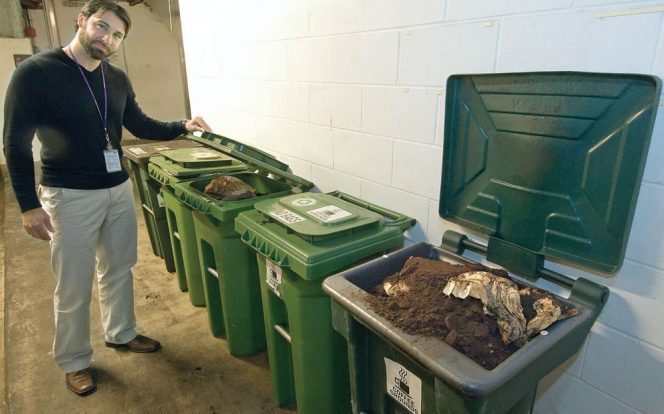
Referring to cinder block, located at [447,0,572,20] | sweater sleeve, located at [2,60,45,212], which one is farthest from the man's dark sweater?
cinder block, located at [447,0,572,20]

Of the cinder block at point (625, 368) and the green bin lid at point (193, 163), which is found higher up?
the green bin lid at point (193, 163)

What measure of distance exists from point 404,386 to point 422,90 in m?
1.03

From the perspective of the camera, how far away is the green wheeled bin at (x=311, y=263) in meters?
1.31

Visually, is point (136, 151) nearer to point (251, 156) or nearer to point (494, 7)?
point (251, 156)

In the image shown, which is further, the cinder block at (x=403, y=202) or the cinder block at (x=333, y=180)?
the cinder block at (x=333, y=180)

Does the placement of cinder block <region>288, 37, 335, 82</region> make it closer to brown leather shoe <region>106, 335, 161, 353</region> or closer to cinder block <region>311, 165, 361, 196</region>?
cinder block <region>311, 165, 361, 196</region>

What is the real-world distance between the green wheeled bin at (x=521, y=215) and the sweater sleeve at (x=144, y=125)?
156 centimetres

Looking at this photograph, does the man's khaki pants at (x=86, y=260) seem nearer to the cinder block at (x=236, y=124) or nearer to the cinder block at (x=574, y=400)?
the cinder block at (x=236, y=124)

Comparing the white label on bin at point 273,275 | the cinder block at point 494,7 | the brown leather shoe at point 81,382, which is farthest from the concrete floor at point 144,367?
the cinder block at point 494,7

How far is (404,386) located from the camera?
3.27 ft

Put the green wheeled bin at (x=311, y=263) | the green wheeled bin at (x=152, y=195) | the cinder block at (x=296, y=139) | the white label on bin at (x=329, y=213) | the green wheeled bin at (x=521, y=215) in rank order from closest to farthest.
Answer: the green wheeled bin at (x=521, y=215), the green wheeled bin at (x=311, y=263), the white label on bin at (x=329, y=213), the cinder block at (x=296, y=139), the green wheeled bin at (x=152, y=195)

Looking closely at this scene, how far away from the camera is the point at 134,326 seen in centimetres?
216

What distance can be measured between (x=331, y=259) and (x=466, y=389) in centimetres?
62

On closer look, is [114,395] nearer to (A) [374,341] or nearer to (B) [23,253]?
(A) [374,341]
